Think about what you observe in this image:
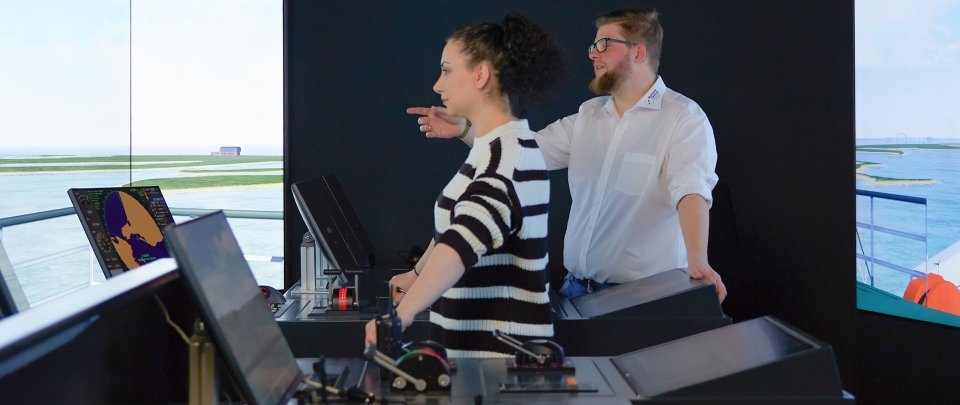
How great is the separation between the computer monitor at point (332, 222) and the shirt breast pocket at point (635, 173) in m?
0.99

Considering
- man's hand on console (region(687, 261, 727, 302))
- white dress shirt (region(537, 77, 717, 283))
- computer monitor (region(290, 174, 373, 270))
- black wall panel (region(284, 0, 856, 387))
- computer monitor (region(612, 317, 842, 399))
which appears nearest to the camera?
computer monitor (region(612, 317, 842, 399))

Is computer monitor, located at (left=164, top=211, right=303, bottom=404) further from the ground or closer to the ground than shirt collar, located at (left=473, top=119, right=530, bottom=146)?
closer to the ground

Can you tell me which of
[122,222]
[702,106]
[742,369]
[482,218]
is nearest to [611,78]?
[702,106]

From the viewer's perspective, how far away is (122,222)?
2.47 meters

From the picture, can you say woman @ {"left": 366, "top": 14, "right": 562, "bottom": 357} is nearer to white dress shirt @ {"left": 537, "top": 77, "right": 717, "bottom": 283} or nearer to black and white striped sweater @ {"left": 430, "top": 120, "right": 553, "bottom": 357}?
black and white striped sweater @ {"left": 430, "top": 120, "right": 553, "bottom": 357}

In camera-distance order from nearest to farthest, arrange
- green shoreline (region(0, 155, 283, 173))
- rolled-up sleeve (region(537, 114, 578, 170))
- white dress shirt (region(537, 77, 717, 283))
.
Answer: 1. white dress shirt (region(537, 77, 717, 283))
2. rolled-up sleeve (region(537, 114, 578, 170))
3. green shoreline (region(0, 155, 283, 173))

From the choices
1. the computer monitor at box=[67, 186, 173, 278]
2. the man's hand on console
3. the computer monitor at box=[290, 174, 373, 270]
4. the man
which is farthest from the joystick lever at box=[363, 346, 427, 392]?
the man

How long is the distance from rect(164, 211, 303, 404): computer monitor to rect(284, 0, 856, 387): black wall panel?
316 centimetres

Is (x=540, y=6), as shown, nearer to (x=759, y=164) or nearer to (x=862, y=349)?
(x=759, y=164)

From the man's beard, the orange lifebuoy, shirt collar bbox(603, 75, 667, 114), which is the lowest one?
the orange lifebuoy

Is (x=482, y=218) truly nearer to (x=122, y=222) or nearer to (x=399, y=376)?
A: (x=399, y=376)

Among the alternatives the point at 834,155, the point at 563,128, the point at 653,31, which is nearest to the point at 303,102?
the point at 563,128

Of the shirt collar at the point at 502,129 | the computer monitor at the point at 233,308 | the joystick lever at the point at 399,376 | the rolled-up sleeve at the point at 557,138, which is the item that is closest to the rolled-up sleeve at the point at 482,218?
the shirt collar at the point at 502,129

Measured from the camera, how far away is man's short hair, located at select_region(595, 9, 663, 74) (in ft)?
11.2
